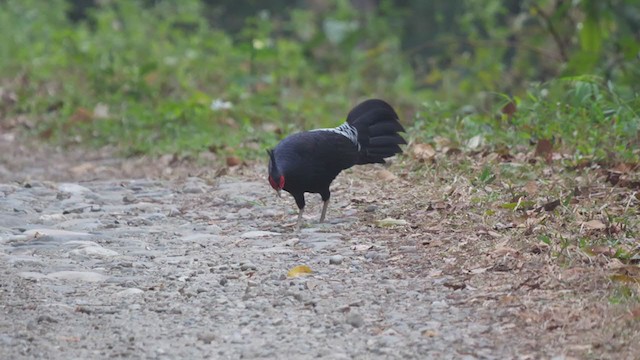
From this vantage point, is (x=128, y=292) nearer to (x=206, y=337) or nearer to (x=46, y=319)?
(x=46, y=319)

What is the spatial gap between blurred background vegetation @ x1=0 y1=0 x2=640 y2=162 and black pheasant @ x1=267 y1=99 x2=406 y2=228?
1157mm

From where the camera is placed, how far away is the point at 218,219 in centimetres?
743

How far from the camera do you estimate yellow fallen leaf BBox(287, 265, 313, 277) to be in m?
5.64

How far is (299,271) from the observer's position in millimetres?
5672

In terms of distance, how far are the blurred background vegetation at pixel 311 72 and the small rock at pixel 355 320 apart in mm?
Result: 3565

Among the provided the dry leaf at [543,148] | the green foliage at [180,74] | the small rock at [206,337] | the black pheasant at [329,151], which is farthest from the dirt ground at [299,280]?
the green foliage at [180,74]

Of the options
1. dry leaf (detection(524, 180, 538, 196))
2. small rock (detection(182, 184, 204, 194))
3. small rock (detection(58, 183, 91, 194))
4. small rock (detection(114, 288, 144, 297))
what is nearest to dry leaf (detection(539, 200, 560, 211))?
dry leaf (detection(524, 180, 538, 196))

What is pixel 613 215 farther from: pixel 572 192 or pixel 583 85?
pixel 583 85

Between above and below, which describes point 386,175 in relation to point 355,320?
A: below

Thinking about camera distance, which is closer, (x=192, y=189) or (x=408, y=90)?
(x=192, y=189)

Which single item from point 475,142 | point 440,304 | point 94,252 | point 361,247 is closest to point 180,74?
point 475,142

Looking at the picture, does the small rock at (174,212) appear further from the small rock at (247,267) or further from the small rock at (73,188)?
the small rock at (247,267)

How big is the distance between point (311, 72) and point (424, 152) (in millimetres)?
6733

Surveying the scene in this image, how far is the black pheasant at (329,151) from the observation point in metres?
6.85
